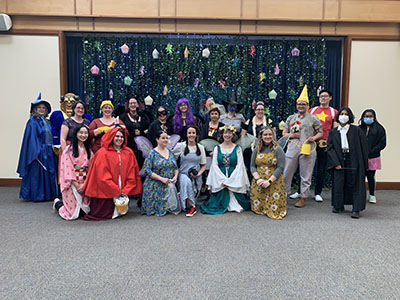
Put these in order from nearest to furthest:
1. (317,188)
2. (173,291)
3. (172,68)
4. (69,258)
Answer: (173,291), (69,258), (317,188), (172,68)

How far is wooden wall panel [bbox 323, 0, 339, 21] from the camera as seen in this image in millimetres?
5535

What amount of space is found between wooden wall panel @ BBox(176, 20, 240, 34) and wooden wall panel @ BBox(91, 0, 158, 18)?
525 mm

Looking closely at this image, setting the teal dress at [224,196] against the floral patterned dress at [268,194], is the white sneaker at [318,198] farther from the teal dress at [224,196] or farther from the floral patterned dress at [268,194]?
the teal dress at [224,196]

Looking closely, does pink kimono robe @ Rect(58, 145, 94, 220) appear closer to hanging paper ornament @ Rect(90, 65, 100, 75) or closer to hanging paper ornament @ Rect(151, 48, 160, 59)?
hanging paper ornament @ Rect(90, 65, 100, 75)

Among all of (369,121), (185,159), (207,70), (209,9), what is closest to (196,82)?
(207,70)

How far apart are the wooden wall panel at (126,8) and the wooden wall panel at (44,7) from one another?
48cm

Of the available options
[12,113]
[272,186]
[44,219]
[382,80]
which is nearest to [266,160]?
[272,186]

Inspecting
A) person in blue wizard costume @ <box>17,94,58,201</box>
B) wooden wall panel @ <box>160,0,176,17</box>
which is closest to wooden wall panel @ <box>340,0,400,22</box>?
wooden wall panel @ <box>160,0,176,17</box>

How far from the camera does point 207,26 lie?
5.59 m

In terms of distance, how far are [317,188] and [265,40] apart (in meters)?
2.88

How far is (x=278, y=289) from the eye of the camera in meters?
2.17

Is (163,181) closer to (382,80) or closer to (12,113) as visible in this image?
(12,113)

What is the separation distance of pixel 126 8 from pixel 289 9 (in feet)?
9.69

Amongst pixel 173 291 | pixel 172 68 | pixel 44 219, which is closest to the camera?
pixel 173 291
